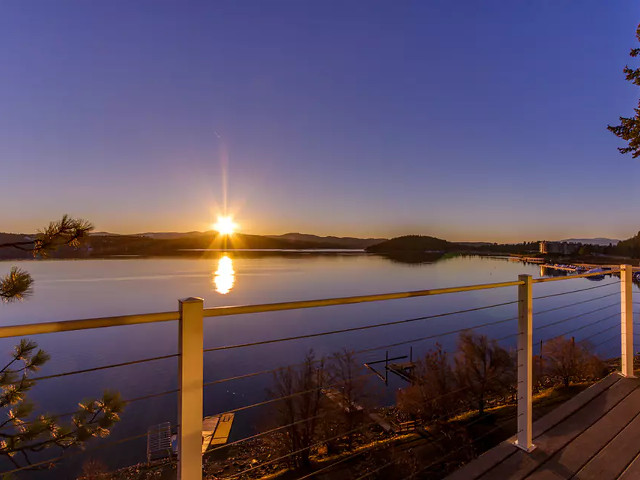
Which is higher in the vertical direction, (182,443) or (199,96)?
(199,96)

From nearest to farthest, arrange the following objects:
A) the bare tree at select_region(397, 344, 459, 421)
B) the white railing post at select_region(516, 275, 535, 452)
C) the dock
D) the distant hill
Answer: the white railing post at select_region(516, 275, 535, 452) → the dock → the bare tree at select_region(397, 344, 459, 421) → the distant hill

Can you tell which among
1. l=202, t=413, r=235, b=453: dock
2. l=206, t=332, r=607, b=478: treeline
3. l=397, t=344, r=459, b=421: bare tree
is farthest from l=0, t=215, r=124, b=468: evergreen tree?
l=397, t=344, r=459, b=421: bare tree

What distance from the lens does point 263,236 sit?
6812cm

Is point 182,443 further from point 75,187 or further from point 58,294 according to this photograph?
point 58,294

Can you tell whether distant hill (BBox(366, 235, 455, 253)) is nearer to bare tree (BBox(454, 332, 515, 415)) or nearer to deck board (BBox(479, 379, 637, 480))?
bare tree (BBox(454, 332, 515, 415))

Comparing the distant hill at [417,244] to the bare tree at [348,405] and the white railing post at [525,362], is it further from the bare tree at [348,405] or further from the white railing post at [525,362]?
the white railing post at [525,362]

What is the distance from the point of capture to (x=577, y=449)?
5.51 feet

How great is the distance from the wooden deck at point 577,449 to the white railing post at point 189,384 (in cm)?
122

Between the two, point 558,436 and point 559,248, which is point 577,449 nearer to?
point 558,436

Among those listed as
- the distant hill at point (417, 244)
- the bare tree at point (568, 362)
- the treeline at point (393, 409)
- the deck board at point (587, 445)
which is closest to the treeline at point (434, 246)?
the distant hill at point (417, 244)

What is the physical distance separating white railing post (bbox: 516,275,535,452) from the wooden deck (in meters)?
0.07

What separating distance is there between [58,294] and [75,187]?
2408 centimetres

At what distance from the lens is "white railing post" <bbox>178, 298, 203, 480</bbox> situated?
90cm

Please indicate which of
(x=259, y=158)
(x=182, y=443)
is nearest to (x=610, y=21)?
(x=182, y=443)
